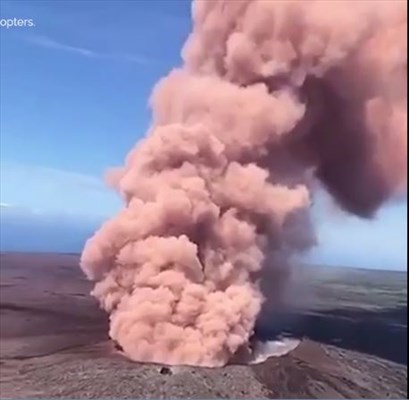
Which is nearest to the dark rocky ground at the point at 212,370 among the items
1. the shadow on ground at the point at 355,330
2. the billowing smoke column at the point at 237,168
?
the shadow on ground at the point at 355,330

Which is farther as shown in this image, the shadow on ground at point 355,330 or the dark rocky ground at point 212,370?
the shadow on ground at point 355,330

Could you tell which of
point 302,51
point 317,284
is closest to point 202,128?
point 302,51

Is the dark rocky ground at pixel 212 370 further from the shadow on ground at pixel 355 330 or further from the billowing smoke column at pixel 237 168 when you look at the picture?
the billowing smoke column at pixel 237 168

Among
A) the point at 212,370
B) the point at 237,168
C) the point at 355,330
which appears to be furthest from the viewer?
the point at 237,168

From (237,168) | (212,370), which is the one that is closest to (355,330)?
(212,370)

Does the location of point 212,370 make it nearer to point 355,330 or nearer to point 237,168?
point 355,330

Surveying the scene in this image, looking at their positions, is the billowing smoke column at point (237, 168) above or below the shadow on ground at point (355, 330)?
above

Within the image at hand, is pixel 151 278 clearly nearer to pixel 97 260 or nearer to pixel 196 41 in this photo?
pixel 97 260

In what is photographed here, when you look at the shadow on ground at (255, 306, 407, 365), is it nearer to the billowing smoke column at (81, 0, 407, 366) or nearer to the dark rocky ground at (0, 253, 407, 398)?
the dark rocky ground at (0, 253, 407, 398)

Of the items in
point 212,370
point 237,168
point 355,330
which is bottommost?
point 212,370
